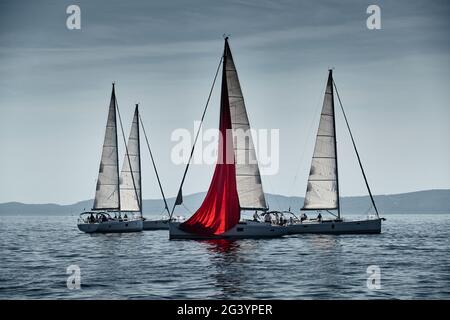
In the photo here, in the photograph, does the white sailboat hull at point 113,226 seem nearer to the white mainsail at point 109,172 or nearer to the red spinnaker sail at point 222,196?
the white mainsail at point 109,172

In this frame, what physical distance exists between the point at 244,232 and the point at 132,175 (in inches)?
1184

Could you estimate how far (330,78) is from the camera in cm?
6981

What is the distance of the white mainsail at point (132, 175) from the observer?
267 feet

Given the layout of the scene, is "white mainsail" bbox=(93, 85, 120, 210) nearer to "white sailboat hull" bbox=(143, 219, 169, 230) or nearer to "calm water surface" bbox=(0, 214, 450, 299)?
"white sailboat hull" bbox=(143, 219, 169, 230)

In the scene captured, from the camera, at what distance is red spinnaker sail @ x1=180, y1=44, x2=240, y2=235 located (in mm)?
53344

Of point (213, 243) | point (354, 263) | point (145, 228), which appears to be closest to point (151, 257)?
point (213, 243)

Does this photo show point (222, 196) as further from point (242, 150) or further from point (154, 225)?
point (154, 225)

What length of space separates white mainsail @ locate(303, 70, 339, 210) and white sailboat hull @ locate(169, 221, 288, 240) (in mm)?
10537

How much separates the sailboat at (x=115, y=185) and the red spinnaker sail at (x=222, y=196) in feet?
84.3

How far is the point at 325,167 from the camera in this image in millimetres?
68312

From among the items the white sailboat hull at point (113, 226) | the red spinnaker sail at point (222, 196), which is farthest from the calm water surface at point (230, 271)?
the white sailboat hull at point (113, 226)

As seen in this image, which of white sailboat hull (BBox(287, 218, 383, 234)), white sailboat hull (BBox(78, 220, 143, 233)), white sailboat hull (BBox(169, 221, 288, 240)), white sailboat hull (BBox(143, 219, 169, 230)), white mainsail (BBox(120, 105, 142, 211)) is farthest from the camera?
white sailboat hull (BBox(143, 219, 169, 230))

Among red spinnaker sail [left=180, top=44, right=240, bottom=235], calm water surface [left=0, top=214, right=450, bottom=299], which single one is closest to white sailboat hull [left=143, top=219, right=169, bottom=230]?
calm water surface [left=0, top=214, right=450, bottom=299]
